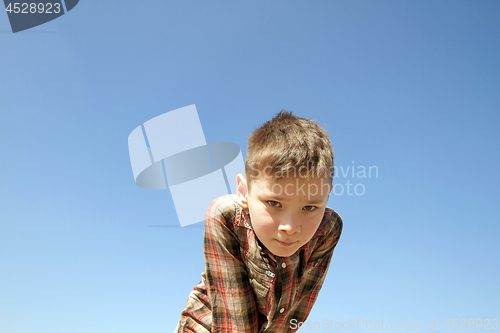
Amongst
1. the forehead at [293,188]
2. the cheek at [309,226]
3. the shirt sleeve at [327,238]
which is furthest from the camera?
the shirt sleeve at [327,238]

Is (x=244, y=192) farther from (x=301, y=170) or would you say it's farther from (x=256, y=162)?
(x=301, y=170)

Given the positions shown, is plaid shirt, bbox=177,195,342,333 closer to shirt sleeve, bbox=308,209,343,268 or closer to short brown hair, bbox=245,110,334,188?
shirt sleeve, bbox=308,209,343,268

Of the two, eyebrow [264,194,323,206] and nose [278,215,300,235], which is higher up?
eyebrow [264,194,323,206]

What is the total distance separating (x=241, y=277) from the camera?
11.5ft

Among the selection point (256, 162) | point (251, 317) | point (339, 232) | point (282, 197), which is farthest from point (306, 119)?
point (251, 317)

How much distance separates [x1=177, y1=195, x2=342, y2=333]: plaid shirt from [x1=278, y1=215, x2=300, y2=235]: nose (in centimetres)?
59

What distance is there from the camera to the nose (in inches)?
114

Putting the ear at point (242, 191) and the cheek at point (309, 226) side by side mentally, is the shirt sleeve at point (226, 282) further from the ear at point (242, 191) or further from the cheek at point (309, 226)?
the cheek at point (309, 226)

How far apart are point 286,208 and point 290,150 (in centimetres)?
49

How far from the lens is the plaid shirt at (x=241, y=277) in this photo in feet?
11.3

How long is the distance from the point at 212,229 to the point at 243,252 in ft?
1.22

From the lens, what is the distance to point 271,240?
3.08 meters

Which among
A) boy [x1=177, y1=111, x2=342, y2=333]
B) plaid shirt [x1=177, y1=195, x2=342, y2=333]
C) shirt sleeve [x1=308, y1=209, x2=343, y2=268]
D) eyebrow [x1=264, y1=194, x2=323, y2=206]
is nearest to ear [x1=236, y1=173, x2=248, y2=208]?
boy [x1=177, y1=111, x2=342, y2=333]

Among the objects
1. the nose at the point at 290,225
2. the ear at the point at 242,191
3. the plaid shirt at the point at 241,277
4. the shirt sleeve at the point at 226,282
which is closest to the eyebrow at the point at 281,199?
the nose at the point at 290,225
